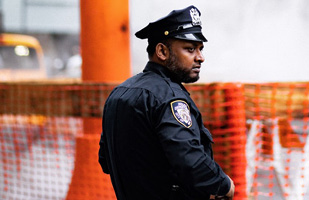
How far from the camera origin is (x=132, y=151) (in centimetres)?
173

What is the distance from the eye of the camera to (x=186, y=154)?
155 cm

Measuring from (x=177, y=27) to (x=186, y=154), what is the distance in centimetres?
57

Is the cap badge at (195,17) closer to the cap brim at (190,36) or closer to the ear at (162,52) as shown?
the cap brim at (190,36)

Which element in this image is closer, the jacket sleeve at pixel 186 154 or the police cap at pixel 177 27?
the jacket sleeve at pixel 186 154

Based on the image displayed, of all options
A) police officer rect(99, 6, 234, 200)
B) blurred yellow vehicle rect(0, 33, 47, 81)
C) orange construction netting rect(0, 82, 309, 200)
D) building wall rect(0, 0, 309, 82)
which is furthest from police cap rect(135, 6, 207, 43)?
blurred yellow vehicle rect(0, 33, 47, 81)

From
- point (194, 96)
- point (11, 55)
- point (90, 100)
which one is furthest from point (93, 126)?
point (11, 55)

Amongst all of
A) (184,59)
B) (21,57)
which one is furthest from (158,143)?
(21,57)

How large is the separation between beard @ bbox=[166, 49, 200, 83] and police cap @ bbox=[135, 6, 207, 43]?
88 mm

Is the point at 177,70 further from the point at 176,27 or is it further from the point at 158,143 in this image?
the point at 158,143

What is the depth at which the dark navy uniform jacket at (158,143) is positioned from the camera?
157 centimetres

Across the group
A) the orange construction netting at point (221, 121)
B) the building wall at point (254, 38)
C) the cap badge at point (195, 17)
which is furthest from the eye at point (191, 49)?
the building wall at point (254, 38)

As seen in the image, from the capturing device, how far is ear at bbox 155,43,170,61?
1789 millimetres

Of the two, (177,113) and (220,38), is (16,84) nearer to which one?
(177,113)

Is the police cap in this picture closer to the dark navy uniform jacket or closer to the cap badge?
the cap badge
